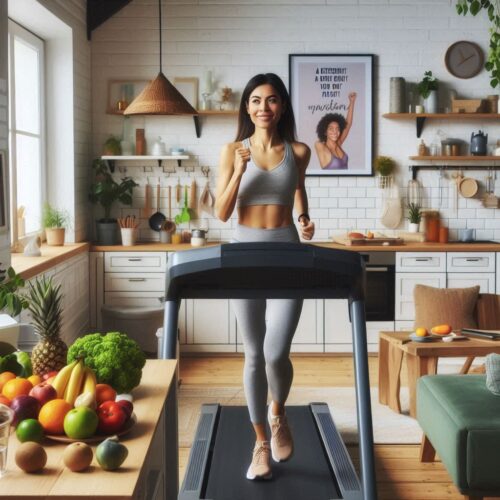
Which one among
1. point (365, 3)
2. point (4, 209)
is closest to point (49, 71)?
point (4, 209)

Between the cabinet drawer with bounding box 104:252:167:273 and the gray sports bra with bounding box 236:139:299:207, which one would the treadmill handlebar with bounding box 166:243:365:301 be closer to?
the gray sports bra with bounding box 236:139:299:207

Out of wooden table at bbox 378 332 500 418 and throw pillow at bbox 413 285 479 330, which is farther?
throw pillow at bbox 413 285 479 330

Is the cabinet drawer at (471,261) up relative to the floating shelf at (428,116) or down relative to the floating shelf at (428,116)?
down

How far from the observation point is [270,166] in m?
3.26

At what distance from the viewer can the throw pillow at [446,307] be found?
543 cm

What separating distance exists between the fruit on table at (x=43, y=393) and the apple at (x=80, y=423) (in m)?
0.13

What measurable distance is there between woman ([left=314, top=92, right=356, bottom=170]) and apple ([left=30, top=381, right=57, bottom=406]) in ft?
17.9

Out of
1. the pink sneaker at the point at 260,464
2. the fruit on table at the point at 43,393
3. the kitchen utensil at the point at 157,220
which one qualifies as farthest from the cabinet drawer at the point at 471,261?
the fruit on table at the point at 43,393

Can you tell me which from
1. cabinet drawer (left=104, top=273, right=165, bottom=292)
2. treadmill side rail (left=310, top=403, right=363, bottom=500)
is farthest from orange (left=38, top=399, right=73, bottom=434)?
A: cabinet drawer (left=104, top=273, right=165, bottom=292)

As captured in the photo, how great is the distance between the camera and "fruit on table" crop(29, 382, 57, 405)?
1.67 metres

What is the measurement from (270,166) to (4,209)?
1.80m

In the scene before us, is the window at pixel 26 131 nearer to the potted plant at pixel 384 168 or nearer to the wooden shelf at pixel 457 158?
the potted plant at pixel 384 168

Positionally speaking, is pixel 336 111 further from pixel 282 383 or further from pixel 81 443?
pixel 81 443

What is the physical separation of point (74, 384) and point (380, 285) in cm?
499
